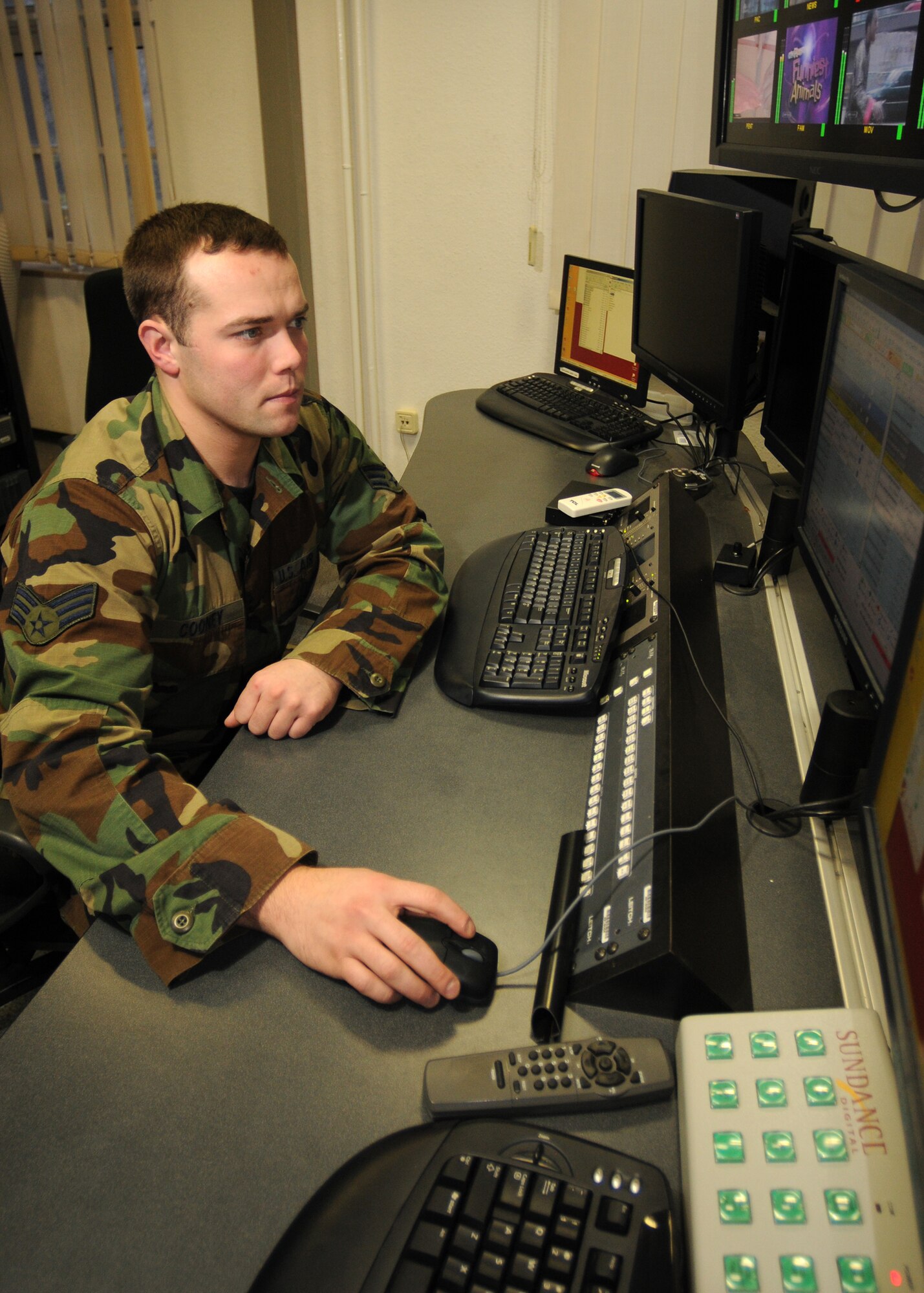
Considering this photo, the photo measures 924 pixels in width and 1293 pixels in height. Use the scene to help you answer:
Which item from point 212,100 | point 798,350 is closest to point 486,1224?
point 798,350

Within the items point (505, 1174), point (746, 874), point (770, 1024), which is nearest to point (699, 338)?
point (746, 874)

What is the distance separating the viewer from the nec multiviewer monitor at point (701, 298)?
1.36 m

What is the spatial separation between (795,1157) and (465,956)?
0.87 ft

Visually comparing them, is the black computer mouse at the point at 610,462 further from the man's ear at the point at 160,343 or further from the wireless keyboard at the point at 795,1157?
the wireless keyboard at the point at 795,1157

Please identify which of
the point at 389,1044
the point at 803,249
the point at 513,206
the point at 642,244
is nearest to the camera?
the point at 389,1044

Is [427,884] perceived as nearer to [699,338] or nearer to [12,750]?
[12,750]

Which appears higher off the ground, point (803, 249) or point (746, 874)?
point (803, 249)

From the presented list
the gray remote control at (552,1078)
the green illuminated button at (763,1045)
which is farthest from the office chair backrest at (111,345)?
the green illuminated button at (763,1045)

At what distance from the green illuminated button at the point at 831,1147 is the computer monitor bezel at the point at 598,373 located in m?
1.62

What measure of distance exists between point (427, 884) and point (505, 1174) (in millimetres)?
261

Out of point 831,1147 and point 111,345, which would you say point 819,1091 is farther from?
point 111,345

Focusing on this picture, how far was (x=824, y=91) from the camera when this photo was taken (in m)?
1.12

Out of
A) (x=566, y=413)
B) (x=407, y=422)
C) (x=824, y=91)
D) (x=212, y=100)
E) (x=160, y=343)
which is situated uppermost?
(x=212, y=100)

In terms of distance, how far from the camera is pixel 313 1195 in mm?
544
